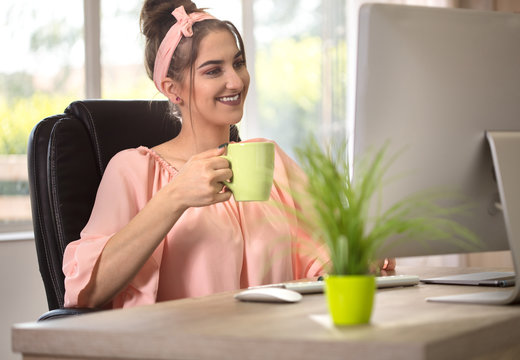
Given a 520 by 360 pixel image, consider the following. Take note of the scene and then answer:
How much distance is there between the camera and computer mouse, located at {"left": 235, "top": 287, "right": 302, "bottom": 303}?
3.78ft

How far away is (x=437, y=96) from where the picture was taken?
115cm

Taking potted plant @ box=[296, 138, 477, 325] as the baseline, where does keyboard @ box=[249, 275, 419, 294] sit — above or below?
below

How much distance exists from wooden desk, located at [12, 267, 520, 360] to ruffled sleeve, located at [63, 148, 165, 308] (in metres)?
0.41

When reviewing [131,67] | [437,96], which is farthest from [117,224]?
[131,67]

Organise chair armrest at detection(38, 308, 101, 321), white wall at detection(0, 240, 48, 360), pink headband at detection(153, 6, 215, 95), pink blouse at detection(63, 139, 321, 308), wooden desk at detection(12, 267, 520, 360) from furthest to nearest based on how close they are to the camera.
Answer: white wall at detection(0, 240, 48, 360) → pink headband at detection(153, 6, 215, 95) → pink blouse at detection(63, 139, 321, 308) → chair armrest at detection(38, 308, 101, 321) → wooden desk at detection(12, 267, 520, 360)

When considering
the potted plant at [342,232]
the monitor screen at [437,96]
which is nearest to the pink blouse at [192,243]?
the monitor screen at [437,96]

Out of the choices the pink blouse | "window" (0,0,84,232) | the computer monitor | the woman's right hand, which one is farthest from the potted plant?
"window" (0,0,84,232)

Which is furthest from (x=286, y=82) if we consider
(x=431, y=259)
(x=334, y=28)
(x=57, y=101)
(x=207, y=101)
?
(x=207, y=101)

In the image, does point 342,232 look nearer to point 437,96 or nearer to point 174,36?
point 437,96

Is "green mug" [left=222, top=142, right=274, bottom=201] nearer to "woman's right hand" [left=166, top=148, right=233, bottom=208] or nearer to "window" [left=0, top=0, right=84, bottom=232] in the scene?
"woman's right hand" [left=166, top=148, right=233, bottom=208]

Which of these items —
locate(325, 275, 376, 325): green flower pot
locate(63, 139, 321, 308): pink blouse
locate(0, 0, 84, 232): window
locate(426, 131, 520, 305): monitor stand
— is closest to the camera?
locate(325, 275, 376, 325): green flower pot

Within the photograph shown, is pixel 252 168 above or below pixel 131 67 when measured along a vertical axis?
below

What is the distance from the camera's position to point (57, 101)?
2.97m

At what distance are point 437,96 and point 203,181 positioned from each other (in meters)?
0.44
